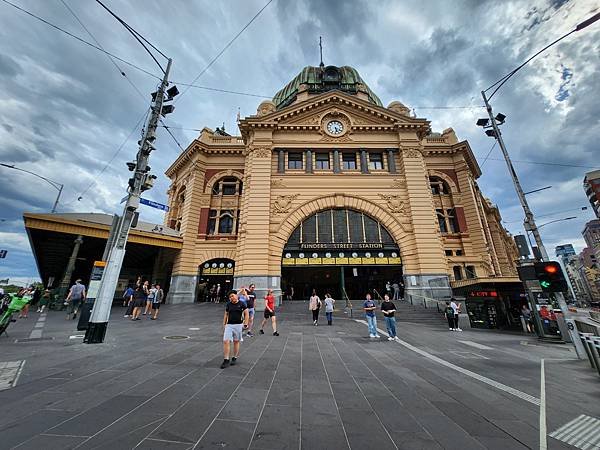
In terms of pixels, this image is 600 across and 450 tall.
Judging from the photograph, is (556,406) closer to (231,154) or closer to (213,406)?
(213,406)

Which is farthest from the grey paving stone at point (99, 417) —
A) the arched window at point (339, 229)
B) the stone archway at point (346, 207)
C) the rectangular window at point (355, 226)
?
the rectangular window at point (355, 226)

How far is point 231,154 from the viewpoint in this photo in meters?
30.3

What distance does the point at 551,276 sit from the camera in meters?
8.54

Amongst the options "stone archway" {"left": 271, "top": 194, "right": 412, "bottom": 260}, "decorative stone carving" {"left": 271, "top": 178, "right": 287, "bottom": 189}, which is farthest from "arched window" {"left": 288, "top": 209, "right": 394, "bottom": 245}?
"decorative stone carving" {"left": 271, "top": 178, "right": 287, "bottom": 189}

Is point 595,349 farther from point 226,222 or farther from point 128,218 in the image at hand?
point 226,222

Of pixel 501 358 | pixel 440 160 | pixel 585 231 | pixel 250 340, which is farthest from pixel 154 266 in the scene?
pixel 585 231

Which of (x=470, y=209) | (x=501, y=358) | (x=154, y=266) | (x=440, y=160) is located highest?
(x=440, y=160)

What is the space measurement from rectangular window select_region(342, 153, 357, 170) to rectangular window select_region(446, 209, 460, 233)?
13294 mm

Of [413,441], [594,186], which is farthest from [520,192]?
[594,186]

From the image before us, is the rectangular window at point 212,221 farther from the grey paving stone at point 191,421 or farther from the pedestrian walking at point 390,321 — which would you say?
the grey paving stone at point 191,421

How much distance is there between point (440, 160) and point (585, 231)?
11954cm

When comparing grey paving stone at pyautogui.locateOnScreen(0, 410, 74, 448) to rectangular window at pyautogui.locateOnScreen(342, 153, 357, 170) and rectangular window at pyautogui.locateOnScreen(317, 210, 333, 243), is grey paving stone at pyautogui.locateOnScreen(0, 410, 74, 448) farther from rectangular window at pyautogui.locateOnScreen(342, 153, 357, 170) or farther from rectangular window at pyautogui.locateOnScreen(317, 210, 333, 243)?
rectangular window at pyautogui.locateOnScreen(342, 153, 357, 170)

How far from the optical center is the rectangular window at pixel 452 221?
29203mm

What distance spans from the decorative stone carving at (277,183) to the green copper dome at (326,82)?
716 inches
